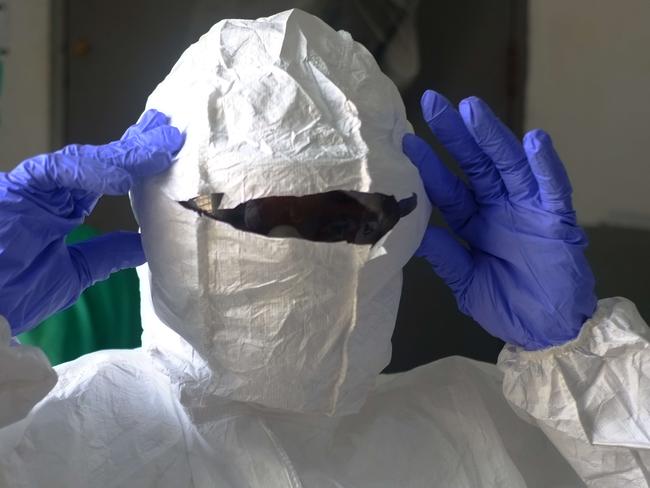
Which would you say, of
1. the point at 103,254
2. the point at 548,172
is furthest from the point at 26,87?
the point at 548,172

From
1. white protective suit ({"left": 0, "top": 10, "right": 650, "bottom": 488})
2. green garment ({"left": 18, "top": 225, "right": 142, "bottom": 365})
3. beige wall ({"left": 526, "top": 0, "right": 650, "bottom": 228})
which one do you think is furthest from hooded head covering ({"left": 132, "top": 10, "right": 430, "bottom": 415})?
beige wall ({"left": 526, "top": 0, "right": 650, "bottom": 228})

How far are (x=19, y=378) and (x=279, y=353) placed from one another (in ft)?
0.78

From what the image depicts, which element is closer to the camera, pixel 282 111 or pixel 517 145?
pixel 282 111

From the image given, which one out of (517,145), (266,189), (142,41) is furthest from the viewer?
(142,41)

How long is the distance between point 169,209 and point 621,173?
101cm

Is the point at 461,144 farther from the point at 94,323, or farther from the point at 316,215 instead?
the point at 94,323

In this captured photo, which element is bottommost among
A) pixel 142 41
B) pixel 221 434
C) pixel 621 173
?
pixel 221 434

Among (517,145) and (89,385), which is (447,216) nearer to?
(517,145)

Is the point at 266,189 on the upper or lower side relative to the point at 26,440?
upper

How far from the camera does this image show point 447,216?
3.07 ft

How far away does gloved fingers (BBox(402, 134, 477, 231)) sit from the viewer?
0.83 m

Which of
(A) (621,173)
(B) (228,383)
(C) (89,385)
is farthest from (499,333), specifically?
(A) (621,173)

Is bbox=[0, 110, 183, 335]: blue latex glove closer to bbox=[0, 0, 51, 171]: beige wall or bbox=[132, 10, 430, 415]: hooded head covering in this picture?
bbox=[132, 10, 430, 415]: hooded head covering

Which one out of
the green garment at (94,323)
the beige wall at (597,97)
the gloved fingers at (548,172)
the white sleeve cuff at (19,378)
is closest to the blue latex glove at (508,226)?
the gloved fingers at (548,172)
